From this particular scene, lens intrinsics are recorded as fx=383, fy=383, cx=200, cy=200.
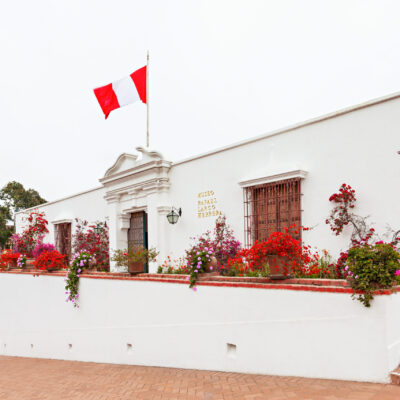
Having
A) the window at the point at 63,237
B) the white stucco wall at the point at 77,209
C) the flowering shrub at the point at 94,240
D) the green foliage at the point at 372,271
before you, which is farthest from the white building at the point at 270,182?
the window at the point at 63,237

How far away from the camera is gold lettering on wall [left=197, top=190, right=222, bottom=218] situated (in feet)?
29.2

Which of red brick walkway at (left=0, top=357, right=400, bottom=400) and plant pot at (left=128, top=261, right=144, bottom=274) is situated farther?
plant pot at (left=128, top=261, right=144, bottom=274)

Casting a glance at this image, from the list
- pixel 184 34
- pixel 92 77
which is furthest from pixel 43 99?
pixel 184 34

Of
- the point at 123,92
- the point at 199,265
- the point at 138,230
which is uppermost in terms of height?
the point at 123,92

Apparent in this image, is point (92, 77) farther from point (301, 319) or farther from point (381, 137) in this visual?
point (301, 319)

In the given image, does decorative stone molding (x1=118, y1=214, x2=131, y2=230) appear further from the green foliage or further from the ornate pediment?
the green foliage

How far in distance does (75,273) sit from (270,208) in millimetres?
4981

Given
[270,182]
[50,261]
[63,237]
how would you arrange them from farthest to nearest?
[63,237], [50,261], [270,182]

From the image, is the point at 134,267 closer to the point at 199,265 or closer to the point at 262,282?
the point at 199,265

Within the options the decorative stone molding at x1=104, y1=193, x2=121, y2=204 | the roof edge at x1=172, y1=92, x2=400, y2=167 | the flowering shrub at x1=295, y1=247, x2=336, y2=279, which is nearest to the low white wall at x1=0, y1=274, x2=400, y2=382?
the flowering shrub at x1=295, y1=247, x2=336, y2=279

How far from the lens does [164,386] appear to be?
521 cm

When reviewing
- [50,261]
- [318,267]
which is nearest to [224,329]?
[318,267]

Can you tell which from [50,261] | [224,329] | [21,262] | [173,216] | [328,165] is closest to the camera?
[224,329]

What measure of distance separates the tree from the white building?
1817cm
